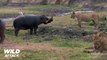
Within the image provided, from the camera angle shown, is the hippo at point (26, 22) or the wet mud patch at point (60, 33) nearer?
the wet mud patch at point (60, 33)

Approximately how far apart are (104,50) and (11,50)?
15.0ft

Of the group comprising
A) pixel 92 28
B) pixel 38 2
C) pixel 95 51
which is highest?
pixel 95 51

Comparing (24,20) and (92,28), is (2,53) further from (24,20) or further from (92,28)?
(92,28)

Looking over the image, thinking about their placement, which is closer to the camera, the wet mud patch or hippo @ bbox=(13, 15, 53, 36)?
the wet mud patch

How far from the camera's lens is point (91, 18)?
35.1 meters

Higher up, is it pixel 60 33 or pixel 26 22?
pixel 26 22

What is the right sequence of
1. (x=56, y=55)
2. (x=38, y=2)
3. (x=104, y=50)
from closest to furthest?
(x=56, y=55), (x=104, y=50), (x=38, y=2)

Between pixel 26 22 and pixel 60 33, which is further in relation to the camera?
pixel 26 22

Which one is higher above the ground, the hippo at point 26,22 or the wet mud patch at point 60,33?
the hippo at point 26,22

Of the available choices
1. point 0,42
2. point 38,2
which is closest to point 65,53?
point 0,42

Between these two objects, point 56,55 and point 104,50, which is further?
point 104,50

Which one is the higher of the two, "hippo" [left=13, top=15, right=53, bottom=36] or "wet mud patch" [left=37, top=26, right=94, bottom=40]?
"hippo" [left=13, top=15, right=53, bottom=36]

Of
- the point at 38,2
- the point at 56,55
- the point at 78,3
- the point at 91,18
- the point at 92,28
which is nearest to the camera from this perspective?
the point at 56,55

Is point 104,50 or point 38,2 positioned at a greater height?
point 104,50
